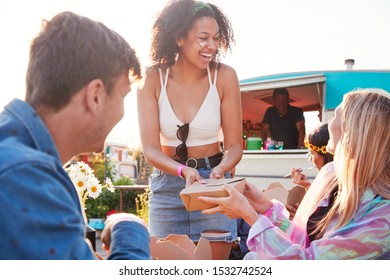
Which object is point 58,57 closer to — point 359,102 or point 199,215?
point 359,102

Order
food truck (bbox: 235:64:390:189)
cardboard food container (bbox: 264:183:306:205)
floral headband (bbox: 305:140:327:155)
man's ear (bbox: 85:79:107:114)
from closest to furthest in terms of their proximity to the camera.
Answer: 1. man's ear (bbox: 85:79:107:114)
2. cardboard food container (bbox: 264:183:306:205)
3. floral headband (bbox: 305:140:327:155)
4. food truck (bbox: 235:64:390:189)

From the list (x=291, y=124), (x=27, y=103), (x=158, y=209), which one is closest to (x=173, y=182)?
(x=158, y=209)

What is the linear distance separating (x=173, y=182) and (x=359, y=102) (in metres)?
0.82

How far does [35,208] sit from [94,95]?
29cm

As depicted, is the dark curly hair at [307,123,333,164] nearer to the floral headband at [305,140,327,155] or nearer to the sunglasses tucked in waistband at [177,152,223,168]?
the floral headband at [305,140,327,155]

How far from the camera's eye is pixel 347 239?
1232 millimetres

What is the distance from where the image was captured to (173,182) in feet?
6.20

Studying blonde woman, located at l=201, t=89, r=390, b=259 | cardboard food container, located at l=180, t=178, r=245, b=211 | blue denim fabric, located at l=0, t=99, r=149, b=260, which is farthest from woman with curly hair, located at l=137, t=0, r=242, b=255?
blue denim fabric, located at l=0, t=99, r=149, b=260

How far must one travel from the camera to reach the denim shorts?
184 centimetres

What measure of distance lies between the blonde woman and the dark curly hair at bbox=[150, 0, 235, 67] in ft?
2.45

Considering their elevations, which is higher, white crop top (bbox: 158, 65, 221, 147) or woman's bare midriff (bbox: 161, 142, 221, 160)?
white crop top (bbox: 158, 65, 221, 147)

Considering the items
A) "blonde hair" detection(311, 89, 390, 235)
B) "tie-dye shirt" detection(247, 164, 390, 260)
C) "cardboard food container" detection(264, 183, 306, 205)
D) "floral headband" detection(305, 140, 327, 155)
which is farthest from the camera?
"floral headband" detection(305, 140, 327, 155)

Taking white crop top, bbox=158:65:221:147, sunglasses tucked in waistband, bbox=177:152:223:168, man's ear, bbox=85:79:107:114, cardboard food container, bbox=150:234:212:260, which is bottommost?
cardboard food container, bbox=150:234:212:260

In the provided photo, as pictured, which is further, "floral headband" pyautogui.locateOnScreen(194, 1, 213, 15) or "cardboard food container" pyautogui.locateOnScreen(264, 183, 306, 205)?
"cardboard food container" pyautogui.locateOnScreen(264, 183, 306, 205)
